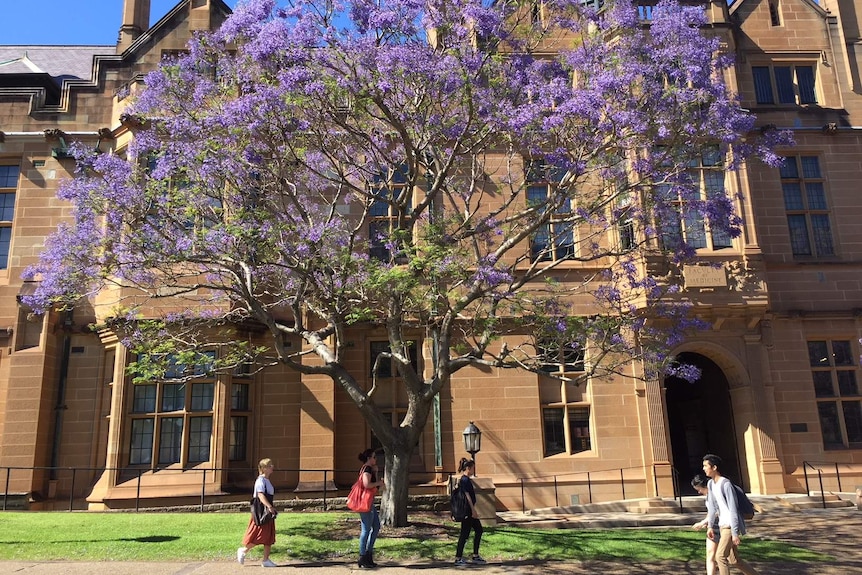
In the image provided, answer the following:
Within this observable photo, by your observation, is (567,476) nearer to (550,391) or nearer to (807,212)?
(550,391)

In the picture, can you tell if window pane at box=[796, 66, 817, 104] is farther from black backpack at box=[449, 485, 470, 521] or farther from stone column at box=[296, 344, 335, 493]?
black backpack at box=[449, 485, 470, 521]

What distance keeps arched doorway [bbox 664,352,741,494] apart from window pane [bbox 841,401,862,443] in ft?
9.65

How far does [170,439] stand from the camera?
16.8 m

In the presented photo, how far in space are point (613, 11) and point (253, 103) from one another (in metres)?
6.68

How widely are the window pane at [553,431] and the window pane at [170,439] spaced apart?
9.06 metres

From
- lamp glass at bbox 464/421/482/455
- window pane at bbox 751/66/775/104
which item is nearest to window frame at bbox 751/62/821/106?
window pane at bbox 751/66/775/104

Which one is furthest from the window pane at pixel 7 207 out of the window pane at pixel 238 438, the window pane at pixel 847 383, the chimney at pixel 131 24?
the window pane at pixel 847 383

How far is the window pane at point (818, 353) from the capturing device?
739 inches

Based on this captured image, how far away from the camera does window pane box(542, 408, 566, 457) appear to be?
1792 centimetres

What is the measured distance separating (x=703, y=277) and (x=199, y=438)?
517 inches

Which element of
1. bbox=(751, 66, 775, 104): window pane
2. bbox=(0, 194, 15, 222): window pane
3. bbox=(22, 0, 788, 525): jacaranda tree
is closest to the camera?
bbox=(22, 0, 788, 525): jacaranda tree

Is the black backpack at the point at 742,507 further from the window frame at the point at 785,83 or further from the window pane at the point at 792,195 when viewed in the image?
the window frame at the point at 785,83

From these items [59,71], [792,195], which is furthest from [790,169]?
[59,71]

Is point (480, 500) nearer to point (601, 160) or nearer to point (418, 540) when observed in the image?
point (418, 540)
